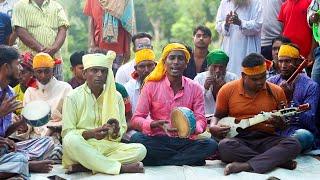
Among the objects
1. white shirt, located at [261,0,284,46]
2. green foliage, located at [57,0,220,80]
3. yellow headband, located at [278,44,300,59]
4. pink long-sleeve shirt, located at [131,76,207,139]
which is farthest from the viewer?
green foliage, located at [57,0,220,80]

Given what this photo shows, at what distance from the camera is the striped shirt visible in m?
9.02

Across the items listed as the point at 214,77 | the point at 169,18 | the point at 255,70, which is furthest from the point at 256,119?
the point at 169,18

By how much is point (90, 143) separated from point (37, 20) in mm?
2524

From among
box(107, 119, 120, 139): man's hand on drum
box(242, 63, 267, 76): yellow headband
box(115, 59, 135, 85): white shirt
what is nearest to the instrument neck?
box(242, 63, 267, 76): yellow headband

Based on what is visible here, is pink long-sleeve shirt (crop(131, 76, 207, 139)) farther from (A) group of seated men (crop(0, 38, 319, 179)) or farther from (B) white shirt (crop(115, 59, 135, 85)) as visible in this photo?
(B) white shirt (crop(115, 59, 135, 85))

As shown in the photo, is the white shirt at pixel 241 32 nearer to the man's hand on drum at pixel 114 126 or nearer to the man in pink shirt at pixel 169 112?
the man in pink shirt at pixel 169 112

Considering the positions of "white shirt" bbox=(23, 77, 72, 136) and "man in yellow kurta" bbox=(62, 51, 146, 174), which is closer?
"man in yellow kurta" bbox=(62, 51, 146, 174)

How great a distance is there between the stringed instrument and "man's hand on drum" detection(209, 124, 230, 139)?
0.16ft

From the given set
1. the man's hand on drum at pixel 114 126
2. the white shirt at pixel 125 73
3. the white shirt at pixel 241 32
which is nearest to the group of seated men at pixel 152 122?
the man's hand on drum at pixel 114 126

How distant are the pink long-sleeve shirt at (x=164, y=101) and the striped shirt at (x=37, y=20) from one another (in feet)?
6.46

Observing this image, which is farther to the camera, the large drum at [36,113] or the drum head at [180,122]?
the drum head at [180,122]

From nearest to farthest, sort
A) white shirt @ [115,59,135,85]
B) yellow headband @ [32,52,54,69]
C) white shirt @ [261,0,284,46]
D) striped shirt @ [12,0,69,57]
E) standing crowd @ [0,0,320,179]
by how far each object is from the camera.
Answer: standing crowd @ [0,0,320,179] → yellow headband @ [32,52,54,69] → striped shirt @ [12,0,69,57] → white shirt @ [115,59,135,85] → white shirt @ [261,0,284,46]

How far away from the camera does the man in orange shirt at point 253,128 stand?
23.8 ft

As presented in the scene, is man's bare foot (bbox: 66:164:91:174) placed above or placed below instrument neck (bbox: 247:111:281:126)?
below
